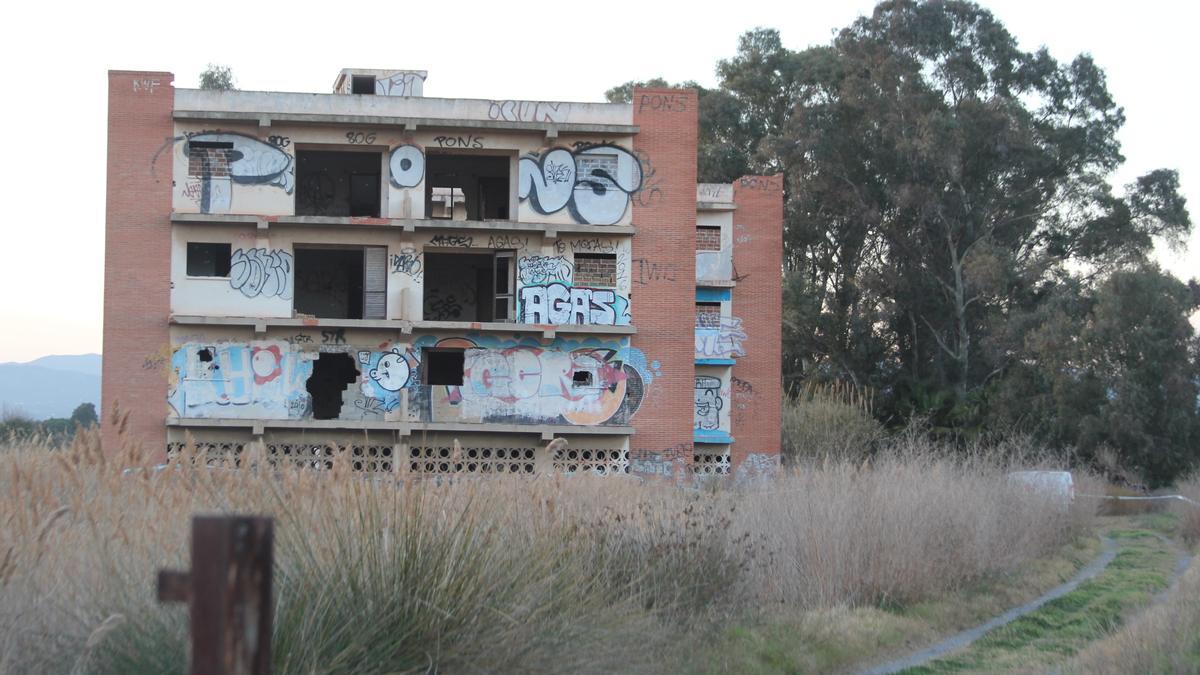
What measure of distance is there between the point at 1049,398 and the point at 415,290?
24.4 metres

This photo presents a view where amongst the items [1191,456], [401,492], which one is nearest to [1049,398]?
[1191,456]

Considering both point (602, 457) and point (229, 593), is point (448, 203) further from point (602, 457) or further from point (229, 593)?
point (229, 593)

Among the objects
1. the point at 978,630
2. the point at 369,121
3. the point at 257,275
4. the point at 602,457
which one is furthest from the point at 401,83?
the point at 978,630

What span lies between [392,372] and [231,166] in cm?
708

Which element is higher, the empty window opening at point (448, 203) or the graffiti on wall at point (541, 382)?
the empty window opening at point (448, 203)

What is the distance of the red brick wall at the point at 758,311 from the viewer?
41000 millimetres

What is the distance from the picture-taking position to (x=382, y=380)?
3628 cm

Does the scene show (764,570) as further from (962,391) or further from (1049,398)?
(962,391)

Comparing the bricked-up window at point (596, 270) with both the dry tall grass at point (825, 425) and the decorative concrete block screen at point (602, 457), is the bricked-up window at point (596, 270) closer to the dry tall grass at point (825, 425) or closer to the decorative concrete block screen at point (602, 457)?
the decorative concrete block screen at point (602, 457)

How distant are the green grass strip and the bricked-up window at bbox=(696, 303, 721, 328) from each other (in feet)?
64.0

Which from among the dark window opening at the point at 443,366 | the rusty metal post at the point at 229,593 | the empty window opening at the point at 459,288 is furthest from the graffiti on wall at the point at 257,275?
the rusty metal post at the point at 229,593

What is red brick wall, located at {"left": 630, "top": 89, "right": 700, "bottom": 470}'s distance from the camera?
3681cm

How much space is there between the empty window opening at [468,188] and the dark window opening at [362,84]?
2792mm

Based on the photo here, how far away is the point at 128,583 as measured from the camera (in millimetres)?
7762
